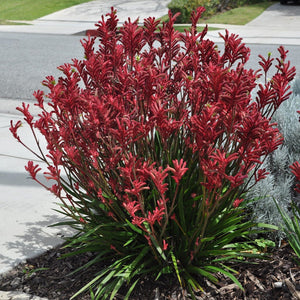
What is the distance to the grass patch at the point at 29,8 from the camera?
2120 centimetres

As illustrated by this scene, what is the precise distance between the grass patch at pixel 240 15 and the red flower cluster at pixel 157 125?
14.9 meters

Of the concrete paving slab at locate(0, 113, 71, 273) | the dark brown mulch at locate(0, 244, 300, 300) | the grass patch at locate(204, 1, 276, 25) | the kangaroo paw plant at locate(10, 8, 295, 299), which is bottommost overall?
the grass patch at locate(204, 1, 276, 25)

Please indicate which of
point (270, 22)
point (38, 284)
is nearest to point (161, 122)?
point (38, 284)

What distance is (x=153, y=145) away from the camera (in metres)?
2.88

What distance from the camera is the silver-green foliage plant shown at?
326cm

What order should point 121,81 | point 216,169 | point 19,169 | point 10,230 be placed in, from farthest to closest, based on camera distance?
point 19,169
point 10,230
point 121,81
point 216,169

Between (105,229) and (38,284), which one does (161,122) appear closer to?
(105,229)

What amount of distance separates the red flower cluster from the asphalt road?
600 cm

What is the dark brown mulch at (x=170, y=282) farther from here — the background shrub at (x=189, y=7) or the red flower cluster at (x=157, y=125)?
the background shrub at (x=189, y=7)

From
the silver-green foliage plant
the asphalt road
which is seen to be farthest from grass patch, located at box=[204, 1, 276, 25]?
the silver-green foliage plant

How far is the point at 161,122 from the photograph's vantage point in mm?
2490

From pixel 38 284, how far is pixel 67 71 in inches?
51.4

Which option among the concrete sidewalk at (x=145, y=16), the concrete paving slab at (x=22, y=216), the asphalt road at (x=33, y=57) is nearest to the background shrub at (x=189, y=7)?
the concrete sidewalk at (x=145, y=16)

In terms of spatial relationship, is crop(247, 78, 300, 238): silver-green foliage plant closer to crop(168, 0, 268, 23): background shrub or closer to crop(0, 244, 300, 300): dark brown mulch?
crop(0, 244, 300, 300): dark brown mulch
